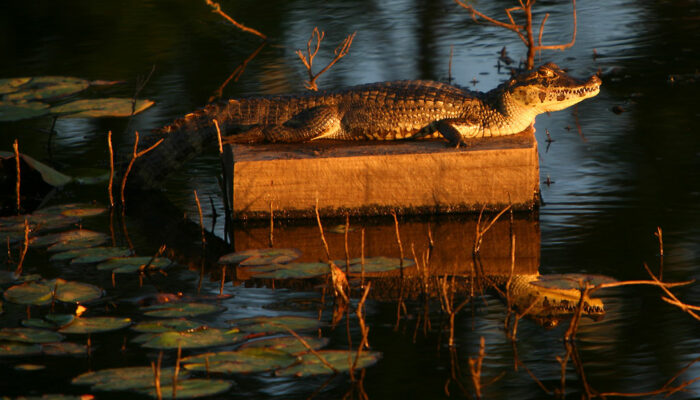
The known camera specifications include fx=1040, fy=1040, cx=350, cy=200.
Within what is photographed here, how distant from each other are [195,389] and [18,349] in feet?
3.05

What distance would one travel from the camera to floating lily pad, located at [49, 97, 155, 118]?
27.2 ft

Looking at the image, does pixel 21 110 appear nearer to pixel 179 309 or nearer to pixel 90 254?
pixel 90 254

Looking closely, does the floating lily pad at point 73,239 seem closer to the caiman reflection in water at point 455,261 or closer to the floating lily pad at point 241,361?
the caiman reflection in water at point 455,261

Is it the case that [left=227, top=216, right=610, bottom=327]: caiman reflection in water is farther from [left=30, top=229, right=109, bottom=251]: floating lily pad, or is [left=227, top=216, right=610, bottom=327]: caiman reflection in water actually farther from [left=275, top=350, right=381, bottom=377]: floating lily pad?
[left=30, top=229, right=109, bottom=251]: floating lily pad

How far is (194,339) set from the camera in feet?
13.9

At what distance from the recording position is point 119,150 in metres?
7.60

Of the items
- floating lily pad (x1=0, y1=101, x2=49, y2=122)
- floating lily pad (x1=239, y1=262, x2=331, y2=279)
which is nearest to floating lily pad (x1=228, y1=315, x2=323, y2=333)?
floating lily pad (x1=239, y1=262, x2=331, y2=279)

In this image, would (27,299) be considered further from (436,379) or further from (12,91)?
(12,91)

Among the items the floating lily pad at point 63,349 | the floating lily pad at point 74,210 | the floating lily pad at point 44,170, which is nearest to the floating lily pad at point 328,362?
the floating lily pad at point 63,349

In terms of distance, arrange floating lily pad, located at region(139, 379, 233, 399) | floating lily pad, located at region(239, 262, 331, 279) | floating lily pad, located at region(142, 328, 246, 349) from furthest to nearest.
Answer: floating lily pad, located at region(239, 262, 331, 279) < floating lily pad, located at region(142, 328, 246, 349) < floating lily pad, located at region(139, 379, 233, 399)

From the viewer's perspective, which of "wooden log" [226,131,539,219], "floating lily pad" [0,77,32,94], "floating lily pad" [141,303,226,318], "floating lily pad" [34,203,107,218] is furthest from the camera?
"floating lily pad" [0,77,32,94]

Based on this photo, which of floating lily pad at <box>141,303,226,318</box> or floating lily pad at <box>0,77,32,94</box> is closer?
floating lily pad at <box>141,303,226,318</box>

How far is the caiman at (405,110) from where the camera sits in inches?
243

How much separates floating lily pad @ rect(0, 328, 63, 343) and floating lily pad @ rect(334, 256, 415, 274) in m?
1.41
